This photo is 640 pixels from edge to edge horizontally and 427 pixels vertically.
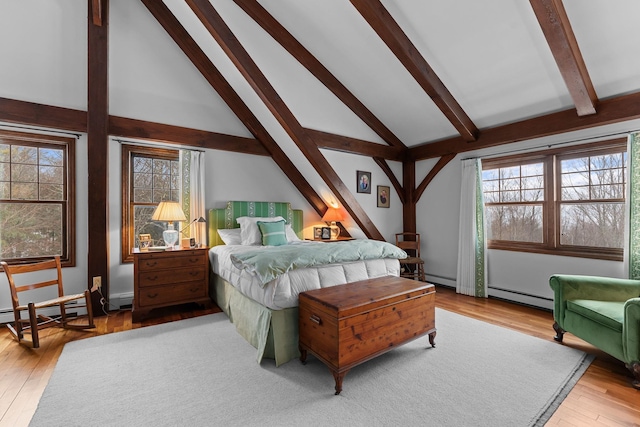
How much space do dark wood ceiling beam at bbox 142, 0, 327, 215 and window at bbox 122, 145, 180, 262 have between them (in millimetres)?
1120

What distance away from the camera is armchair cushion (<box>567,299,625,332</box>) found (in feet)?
7.31

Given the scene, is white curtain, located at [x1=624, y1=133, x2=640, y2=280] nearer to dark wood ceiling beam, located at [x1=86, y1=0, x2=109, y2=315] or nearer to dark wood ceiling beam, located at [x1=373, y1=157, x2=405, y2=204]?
dark wood ceiling beam, located at [x1=373, y1=157, x2=405, y2=204]

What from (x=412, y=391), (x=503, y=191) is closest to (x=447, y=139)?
(x=503, y=191)

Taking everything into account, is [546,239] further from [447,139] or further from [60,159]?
[60,159]

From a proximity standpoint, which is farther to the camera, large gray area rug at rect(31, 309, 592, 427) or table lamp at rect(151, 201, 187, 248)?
table lamp at rect(151, 201, 187, 248)

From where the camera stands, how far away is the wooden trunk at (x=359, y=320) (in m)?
2.00

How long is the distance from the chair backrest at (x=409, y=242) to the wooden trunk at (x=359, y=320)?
254cm

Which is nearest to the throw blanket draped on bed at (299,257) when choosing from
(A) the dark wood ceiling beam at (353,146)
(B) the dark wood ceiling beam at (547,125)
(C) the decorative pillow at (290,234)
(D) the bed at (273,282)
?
(D) the bed at (273,282)

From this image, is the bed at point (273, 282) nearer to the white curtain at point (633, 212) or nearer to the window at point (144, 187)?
the window at point (144, 187)

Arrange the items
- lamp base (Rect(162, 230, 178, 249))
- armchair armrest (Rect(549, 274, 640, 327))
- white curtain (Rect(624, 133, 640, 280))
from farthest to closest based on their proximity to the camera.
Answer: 1. lamp base (Rect(162, 230, 178, 249))
2. white curtain (Rect(624, 133, 640, 280))
3. armchair armrest (Rect(549, 274, 640, 327))

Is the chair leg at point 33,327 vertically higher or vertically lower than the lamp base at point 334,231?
lower

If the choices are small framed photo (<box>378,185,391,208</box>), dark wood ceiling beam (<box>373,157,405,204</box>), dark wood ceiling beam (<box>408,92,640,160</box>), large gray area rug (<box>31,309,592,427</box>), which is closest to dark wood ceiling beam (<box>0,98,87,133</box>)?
large gray area rug (<box>31,309,592,427</box>)

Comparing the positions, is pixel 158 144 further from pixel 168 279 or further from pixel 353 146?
pixel 353 146

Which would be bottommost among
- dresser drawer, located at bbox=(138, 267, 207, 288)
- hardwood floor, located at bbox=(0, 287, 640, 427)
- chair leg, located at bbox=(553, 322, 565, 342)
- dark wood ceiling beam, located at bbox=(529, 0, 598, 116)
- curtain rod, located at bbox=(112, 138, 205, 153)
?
hardwood floor, located at bbox=(0, 287, 640, 427)
